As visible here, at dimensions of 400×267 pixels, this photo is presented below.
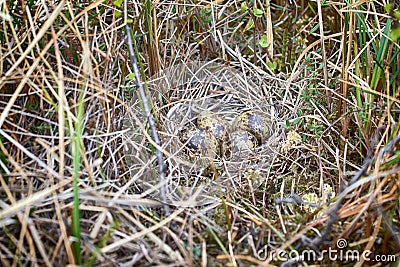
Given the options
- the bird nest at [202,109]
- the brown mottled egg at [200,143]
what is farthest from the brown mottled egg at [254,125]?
the brown mottled egg at [200,143]

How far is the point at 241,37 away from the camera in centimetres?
211

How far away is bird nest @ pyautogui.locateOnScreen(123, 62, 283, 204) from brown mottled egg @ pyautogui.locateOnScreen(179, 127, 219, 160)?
2 centimetres

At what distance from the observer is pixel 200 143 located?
172 centimetres

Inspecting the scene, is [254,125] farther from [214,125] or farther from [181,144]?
[181,144]

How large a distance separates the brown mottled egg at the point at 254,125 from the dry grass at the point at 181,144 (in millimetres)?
47

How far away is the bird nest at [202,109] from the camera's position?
1.65 metres

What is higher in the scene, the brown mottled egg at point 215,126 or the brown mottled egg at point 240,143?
the brown mottled egg at point 215,126

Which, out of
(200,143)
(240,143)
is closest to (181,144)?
(200,143)

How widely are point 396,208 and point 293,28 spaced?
106cm

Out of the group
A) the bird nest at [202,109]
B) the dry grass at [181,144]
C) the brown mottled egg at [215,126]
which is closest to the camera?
the dry grass at [181,144]

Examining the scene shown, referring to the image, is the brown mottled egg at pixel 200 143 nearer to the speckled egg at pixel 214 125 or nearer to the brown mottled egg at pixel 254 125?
the speckled egg at pixel 214 125

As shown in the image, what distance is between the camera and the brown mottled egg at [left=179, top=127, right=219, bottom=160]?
5.63 ft

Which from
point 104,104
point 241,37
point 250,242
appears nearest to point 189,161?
point 104,104

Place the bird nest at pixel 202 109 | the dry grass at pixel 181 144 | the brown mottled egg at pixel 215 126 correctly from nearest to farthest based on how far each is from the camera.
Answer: the dry grass at pixel 181 144, the bird nest at pixel 202 109, the brown mottled egg at pixel 215 126
